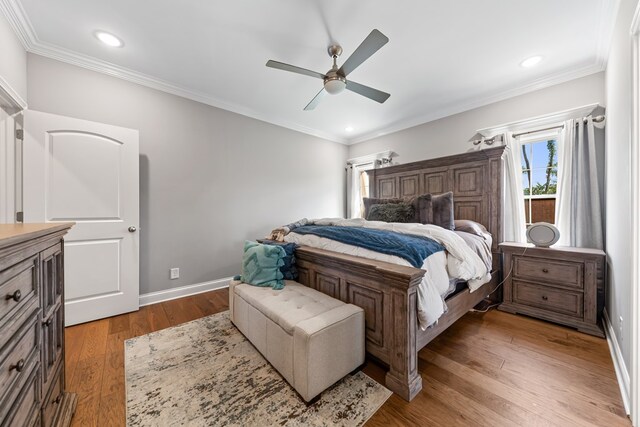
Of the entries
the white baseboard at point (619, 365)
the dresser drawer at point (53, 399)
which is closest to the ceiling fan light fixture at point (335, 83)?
the dresser drawer at point (53, 399)

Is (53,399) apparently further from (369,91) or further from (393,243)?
(369,91)

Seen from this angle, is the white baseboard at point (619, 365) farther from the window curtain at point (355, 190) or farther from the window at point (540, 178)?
the window curtain at point (355, 190)

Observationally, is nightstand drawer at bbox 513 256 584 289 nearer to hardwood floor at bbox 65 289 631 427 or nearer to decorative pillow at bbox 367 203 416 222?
hardwood floor at bbox 65 289 631 427

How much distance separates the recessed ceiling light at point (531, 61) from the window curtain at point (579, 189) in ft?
2.40

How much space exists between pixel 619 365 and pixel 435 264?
134cm

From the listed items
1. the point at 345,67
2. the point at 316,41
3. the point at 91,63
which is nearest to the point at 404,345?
the point at 345,67

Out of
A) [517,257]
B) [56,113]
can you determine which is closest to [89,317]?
[56,113]

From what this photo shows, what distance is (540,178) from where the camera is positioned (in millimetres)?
3023

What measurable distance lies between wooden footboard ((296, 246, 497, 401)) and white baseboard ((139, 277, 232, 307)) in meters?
1.97

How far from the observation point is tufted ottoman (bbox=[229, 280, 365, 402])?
1397 mm

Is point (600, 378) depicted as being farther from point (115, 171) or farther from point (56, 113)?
point (56, 113)

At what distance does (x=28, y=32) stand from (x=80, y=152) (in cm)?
103

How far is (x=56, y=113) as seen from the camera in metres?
2.43

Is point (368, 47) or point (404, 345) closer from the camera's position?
point (404, 345)
